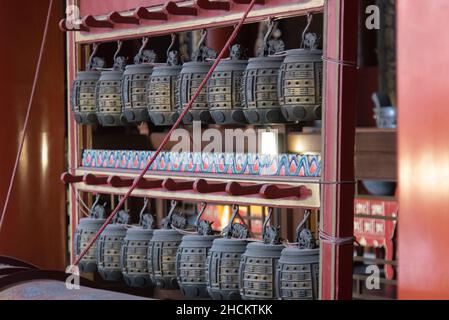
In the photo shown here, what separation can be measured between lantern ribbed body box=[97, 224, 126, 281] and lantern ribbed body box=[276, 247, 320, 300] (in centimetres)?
105

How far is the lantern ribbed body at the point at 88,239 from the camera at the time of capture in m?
4.39

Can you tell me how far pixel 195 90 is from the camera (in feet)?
12.7

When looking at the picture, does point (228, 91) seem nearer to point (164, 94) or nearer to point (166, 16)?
point (164, 94)

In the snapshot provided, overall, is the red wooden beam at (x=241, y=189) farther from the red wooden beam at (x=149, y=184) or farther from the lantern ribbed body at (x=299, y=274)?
the red wooden beam at (x=149, y=184)

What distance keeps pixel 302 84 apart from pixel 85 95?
4.57ft

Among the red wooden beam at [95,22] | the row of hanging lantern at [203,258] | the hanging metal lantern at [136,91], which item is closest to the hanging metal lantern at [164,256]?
the row of hanging lantern at [203,258]

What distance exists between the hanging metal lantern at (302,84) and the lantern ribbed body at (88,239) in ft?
4.36

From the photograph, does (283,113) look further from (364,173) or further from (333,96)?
(364,173)


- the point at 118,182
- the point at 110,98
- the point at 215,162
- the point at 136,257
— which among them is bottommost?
the point at 136,257

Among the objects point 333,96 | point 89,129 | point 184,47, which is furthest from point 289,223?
point 184,47

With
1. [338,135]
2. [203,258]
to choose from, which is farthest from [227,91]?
[203,258]

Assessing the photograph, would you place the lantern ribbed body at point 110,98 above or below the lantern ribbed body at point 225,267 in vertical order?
above

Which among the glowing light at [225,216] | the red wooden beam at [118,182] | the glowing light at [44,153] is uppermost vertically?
the glowing light at [44,153]

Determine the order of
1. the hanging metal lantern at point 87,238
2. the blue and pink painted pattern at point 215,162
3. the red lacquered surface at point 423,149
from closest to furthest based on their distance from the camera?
the red lacquered surface at point 423,149 < the blue and pink painted pattern at point 215,162 < the hanging metal lantern at point 87,238
